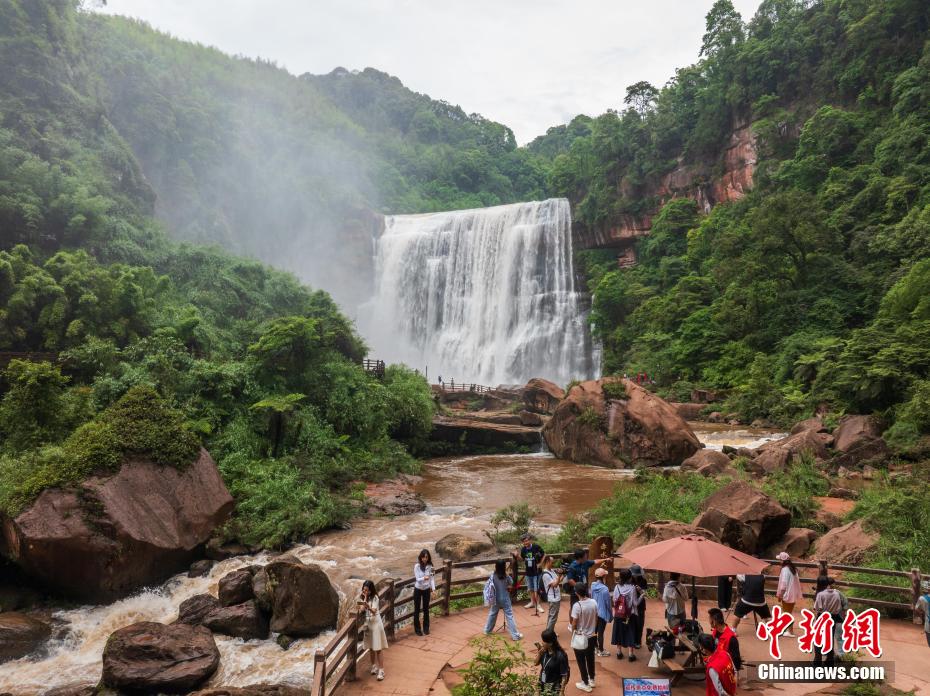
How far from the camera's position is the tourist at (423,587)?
827cm

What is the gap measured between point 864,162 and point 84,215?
42874mm

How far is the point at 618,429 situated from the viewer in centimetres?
2450

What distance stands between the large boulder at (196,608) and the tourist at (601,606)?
22.6 feet

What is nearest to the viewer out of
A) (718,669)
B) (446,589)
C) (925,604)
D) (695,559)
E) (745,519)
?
(718,669)

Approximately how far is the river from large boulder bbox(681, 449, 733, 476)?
2.87 meters

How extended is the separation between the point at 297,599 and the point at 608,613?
529 centimetres

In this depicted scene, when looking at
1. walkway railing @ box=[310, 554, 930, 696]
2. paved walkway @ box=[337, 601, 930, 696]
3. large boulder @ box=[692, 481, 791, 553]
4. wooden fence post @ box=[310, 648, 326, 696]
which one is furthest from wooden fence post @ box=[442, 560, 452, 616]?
large boulder @ box=[692, 481, 791, 553]

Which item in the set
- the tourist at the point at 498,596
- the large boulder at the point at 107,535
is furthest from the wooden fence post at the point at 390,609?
the large boulder at the point at 107,535

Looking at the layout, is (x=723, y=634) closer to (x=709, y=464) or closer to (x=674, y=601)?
(x=674, y=601)

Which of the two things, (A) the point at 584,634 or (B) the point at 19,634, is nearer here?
(A) the point at 584,634

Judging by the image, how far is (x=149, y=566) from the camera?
477 inches

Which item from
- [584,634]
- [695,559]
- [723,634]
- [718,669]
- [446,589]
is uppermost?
[695,559]

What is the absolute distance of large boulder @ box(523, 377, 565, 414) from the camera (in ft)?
110

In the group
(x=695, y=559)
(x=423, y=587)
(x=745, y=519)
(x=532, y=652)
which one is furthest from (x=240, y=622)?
(x=745, y=519)
